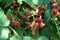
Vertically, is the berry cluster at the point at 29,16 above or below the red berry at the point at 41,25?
above

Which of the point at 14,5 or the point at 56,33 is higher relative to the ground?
the point at 14,5

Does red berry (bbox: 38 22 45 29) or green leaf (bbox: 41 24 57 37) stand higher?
red berry (bbox: 38 22 45 29)

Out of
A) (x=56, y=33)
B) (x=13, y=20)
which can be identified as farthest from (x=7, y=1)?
(x=56, y=33)

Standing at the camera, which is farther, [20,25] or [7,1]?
[20,25]

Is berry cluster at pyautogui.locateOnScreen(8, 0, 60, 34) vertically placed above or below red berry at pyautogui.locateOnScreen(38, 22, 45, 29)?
above

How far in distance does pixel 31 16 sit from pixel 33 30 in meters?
0.11

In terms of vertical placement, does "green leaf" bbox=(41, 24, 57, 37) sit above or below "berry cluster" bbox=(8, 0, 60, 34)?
below

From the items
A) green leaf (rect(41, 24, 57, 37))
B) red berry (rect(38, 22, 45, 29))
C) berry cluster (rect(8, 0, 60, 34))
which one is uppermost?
berry cluster (rect(8, 0, 60, 34))

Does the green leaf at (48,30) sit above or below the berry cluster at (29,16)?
below

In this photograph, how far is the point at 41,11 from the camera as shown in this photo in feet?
3.50

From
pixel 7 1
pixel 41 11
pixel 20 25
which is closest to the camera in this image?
pixel 7 1

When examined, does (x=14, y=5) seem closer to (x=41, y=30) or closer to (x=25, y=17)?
(x=25, y=17)

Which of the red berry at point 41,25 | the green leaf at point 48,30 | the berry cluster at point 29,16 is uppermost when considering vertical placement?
the berry cluster at point 29,16

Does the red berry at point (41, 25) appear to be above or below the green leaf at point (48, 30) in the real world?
above
